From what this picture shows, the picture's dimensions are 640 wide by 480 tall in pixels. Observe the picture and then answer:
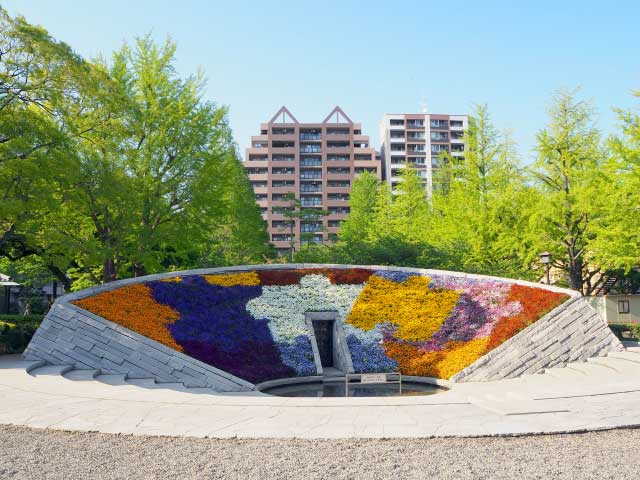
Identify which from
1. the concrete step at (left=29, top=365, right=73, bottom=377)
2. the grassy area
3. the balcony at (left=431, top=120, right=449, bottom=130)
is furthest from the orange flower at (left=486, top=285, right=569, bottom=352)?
the balcony at (left=431, top=120, right=449, bottom=130)

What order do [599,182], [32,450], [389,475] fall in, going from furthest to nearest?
[599,182] → [32,450] → [389,475]

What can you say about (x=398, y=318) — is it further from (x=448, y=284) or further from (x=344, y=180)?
(x=344, y=180)

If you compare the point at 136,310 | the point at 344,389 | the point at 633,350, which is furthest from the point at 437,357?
the point at 136,310

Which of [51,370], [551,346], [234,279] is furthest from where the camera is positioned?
[234,279]

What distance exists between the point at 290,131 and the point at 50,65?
236 feet

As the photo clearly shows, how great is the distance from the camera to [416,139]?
97.3 m

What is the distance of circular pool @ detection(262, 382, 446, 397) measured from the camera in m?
16.8

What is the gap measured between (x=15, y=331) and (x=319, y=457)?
18661mm

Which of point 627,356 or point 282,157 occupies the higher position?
point 282,157

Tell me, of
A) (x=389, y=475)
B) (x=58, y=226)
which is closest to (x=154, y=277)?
(x=58, y=226)

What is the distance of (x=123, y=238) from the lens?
24828 millimetres

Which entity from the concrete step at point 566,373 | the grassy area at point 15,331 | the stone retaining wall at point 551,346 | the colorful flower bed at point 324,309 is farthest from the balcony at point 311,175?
the concrete step at point 566,373

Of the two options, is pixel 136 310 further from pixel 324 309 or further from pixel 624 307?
pixel 624 307

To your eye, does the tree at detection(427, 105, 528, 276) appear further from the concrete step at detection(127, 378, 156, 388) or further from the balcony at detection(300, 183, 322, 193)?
the balcony at detection(300, 183, 322, 193)
